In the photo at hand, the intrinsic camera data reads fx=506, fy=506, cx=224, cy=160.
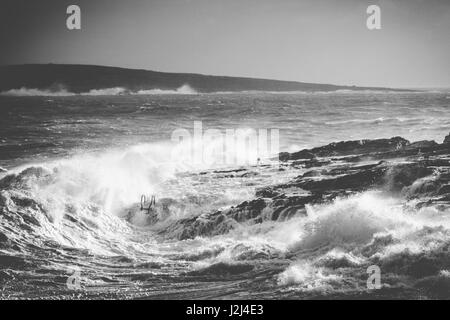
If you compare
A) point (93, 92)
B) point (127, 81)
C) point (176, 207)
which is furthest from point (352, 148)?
point (93, 92)

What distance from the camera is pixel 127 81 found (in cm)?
1399

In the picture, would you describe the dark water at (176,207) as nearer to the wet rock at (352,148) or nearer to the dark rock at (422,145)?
the wet rock at (352,148)

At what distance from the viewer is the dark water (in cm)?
863

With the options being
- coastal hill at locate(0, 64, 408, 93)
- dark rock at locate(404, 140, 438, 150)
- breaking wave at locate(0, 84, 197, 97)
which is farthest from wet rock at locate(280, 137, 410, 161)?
breaking wave at locate(0, 84, 197, 97)

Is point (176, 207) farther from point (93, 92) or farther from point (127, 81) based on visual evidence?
point (93, 92)

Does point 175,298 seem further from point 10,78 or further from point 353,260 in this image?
point 10,78

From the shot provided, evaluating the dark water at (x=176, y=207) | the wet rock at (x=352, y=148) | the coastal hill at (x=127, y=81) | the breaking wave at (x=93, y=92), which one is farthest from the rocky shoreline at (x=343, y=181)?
the breaking wave at (x=93, y=92)

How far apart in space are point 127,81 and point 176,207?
3.96 m

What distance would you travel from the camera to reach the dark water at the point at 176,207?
863cm

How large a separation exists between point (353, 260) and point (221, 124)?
21.9ft

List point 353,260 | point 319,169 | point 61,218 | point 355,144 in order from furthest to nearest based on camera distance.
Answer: point 355,144, point 319,169, point 61,218, point 353,260

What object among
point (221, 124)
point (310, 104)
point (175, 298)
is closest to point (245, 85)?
point (221, 124)

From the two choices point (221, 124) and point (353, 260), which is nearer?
point (353, 260)
